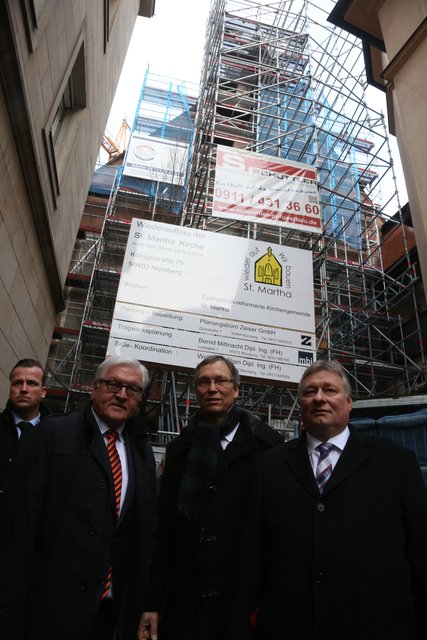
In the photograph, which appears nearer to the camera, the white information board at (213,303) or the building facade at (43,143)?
the building facade at (43,143)

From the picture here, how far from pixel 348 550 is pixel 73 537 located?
1104 millimetres

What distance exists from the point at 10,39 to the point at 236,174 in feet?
22.7

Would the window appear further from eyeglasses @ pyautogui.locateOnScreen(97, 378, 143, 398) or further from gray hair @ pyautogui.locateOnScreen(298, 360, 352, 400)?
gray hair @ pyautogui.locateOnScreen(298, 360, 352, 400)

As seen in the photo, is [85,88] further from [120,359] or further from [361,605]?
[361,605]

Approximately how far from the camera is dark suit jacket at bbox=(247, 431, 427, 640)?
150 centimetres

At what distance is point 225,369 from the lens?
2.53m

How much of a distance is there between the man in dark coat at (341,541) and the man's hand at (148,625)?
536mm

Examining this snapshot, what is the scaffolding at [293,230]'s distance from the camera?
11.7 metres

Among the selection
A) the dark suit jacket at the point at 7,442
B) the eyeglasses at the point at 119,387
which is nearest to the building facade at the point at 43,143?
the dark suit jacket at the point at 7,442

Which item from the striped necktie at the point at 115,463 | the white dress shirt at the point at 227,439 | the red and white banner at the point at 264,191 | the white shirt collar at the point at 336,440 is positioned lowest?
the striped necktie at the point at 115,463

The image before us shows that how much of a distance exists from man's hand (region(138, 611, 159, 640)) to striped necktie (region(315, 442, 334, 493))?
100 cm

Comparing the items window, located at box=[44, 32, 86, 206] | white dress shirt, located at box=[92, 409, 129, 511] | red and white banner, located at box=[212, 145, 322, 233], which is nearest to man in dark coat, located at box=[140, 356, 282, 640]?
white dress shirt, located at box=[92, 409, 129, 511]

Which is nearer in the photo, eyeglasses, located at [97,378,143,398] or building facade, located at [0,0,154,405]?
eyeglasses, located at [97,378,143,398]

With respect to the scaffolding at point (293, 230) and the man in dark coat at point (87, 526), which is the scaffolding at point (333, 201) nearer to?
the scaffolding at point (293, 230)
